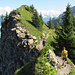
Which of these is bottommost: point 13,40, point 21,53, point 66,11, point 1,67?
point 1,67

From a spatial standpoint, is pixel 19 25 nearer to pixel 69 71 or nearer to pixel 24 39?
pixel 24 39

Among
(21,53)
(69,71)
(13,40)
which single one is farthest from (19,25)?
(69,71)

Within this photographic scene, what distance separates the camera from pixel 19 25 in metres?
33.7

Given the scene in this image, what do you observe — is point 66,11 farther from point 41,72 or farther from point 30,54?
point 41,72

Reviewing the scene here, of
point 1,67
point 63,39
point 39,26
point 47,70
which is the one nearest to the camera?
point 47,70

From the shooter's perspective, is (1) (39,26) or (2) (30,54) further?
(1) (39,26)

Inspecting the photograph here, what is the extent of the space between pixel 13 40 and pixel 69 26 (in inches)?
958

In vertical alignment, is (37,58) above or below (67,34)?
below

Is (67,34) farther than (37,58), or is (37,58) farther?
(67,34)

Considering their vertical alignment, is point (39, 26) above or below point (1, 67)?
above

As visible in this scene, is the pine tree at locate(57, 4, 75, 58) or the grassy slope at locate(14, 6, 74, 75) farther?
the pine tree at locate(57, 4, 75, 58)

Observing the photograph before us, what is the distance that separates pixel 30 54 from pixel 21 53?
615 centimetres

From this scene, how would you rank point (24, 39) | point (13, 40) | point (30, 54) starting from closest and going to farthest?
point (30, 54)
point (24, 39)
point (13, 40)

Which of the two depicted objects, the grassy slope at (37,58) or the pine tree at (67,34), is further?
the pine tree at (67,34)
